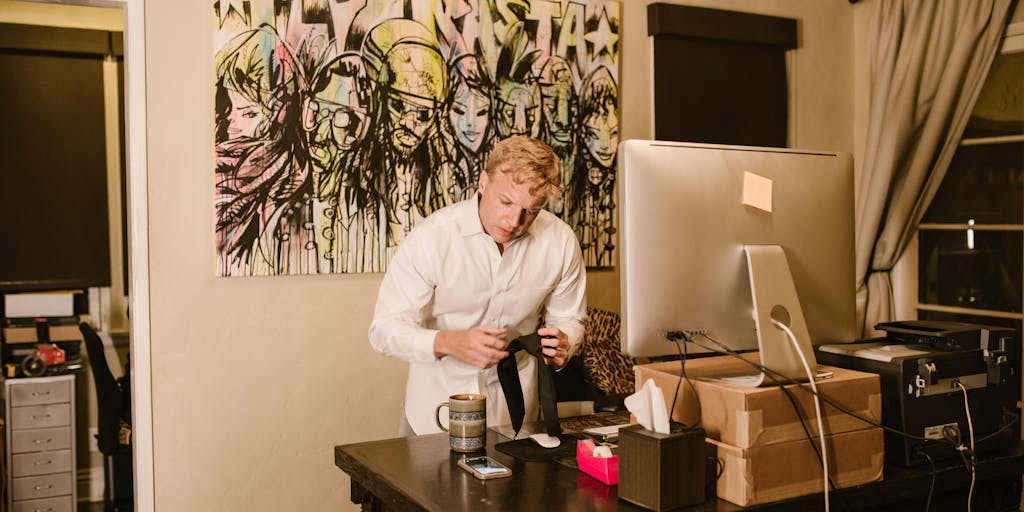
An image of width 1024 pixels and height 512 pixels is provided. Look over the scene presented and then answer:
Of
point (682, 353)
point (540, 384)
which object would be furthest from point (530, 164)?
point (682, 353)

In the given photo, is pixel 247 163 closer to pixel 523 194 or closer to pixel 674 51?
pixel 523 194

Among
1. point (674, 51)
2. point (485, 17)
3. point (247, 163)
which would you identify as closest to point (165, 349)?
point (247, 163)

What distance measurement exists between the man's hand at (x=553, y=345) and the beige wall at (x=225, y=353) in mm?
1236

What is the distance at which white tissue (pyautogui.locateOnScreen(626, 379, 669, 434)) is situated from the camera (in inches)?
64.4

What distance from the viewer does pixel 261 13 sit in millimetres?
2939

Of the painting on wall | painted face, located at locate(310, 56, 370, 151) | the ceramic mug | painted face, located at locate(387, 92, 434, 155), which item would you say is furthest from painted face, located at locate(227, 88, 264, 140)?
the ceramic mug

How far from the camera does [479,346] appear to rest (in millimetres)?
2094

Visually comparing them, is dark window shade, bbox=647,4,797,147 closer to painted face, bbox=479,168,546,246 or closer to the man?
the man

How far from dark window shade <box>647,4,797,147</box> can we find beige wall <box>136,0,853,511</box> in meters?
1.58

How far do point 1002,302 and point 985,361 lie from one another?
1798 mm

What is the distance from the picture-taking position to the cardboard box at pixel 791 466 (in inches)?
66.3

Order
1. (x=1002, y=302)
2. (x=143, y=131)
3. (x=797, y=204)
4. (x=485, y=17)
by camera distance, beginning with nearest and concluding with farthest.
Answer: (x=797, y=204)
(x=143, y=131)
(x=485, y=17)
(x=1002, y=302)

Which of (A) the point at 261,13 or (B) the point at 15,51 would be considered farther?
(B) the point at 15,51

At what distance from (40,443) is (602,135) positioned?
121 inches
